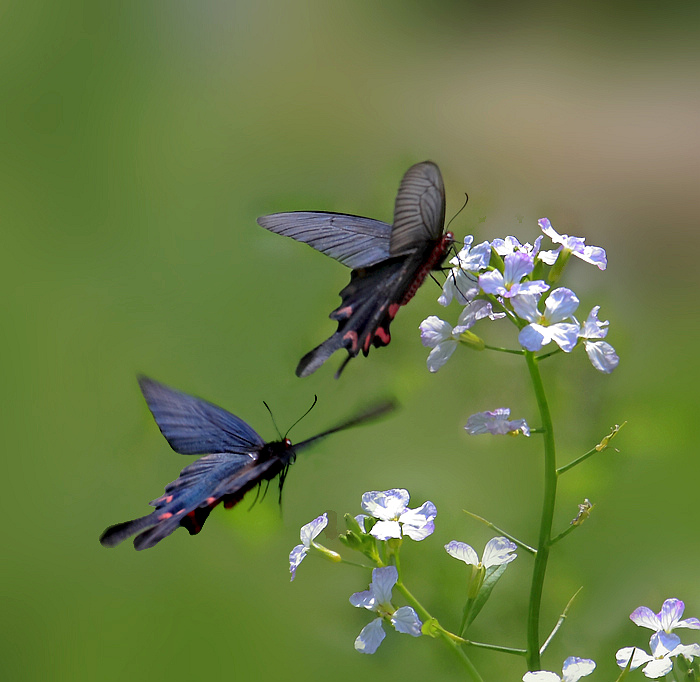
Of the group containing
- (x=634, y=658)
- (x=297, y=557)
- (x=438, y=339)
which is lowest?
(x=634, y=658)

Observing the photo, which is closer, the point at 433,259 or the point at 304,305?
the point at 433,259

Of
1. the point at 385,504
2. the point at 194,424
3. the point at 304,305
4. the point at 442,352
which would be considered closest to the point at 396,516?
the point at 385,504

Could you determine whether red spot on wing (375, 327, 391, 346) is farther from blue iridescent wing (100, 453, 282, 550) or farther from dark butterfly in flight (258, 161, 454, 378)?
blue iridescent wing (100, 453, 282, 550)

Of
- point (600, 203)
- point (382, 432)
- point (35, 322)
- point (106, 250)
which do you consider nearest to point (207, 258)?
point (106, 250)

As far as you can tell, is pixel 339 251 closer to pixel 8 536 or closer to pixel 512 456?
pixel 512 456

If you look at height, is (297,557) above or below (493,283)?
below

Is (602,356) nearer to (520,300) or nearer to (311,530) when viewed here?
(520,300)

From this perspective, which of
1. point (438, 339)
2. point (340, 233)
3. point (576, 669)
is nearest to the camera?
point (576, 669)

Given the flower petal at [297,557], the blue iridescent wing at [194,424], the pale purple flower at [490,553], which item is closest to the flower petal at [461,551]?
the pale purple flower at [490,553]
